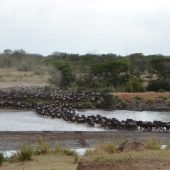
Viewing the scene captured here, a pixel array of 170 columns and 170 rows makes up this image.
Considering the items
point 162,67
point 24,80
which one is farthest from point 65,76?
point 162,67

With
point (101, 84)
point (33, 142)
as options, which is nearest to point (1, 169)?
point (33, 142)

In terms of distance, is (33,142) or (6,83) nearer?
(33,142)

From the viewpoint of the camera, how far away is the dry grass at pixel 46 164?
611 inches

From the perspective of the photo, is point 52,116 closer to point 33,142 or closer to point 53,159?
point 33,142

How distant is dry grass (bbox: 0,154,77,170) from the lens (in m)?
15.5

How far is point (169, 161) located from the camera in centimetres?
1125

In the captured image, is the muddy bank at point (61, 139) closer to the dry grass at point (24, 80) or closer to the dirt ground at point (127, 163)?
the dirt ground at point (127, 163)

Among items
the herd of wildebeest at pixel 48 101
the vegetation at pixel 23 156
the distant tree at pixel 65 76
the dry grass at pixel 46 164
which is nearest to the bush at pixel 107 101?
the herd of wildebeest at pixel 48 101

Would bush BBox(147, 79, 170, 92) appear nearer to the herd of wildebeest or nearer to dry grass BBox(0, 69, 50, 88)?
the herd of wildebeest

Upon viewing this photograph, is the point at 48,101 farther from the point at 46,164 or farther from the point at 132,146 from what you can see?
the point at 132,146

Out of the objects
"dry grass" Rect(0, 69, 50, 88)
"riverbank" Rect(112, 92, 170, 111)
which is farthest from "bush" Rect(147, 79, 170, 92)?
"dry grass" Rect(0, 69, 50, 88)

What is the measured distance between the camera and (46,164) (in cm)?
1664

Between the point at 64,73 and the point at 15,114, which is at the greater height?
the point at 64,73

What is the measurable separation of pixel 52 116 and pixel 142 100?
2043 cm
